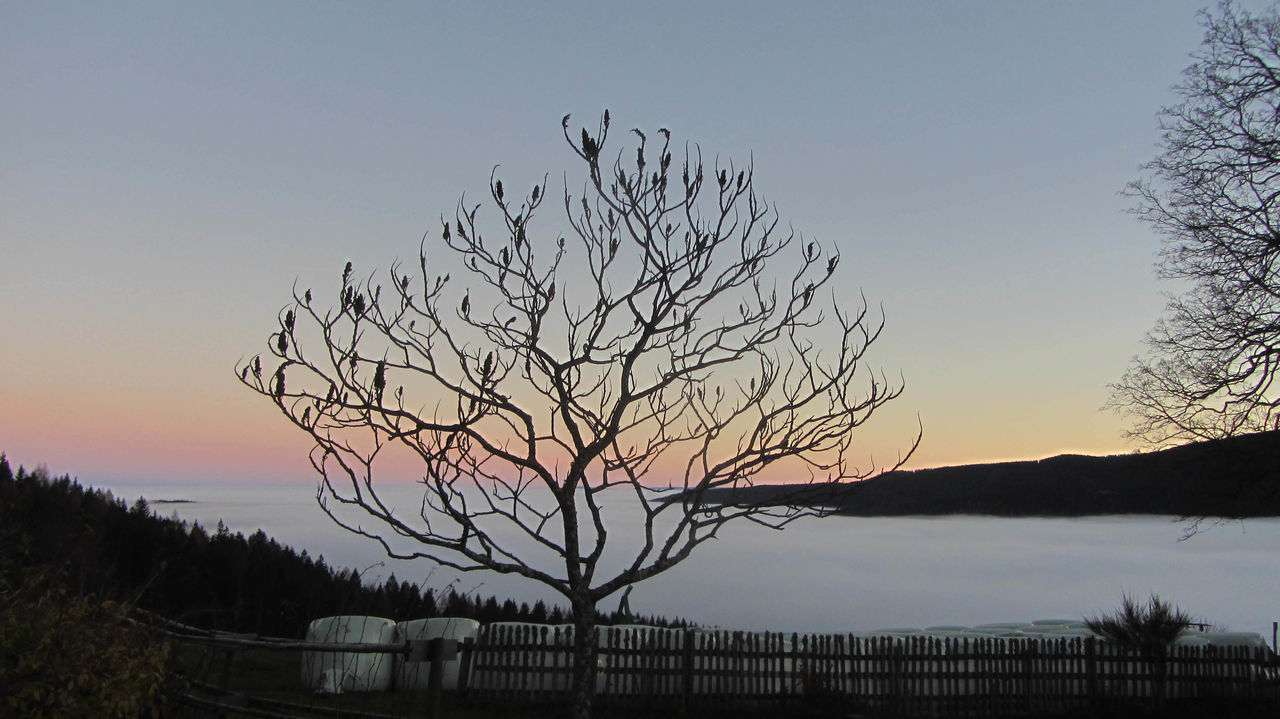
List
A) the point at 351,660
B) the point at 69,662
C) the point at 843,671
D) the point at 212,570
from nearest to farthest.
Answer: the point at 69,662 → the point at 351,660 → the point at 843,671 → the point at 212,570

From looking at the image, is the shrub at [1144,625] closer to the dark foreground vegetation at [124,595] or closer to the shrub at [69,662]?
the dark foreground vegetation at [124,595]

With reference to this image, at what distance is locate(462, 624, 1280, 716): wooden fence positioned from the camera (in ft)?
45.8

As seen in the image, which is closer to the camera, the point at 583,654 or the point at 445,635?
the point at 583,654

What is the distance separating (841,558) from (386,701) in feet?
276

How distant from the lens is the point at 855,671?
14.3m

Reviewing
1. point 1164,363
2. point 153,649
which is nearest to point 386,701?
point 153,649

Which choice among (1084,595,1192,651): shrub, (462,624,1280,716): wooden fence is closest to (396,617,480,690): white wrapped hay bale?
(462,624,1280,716): wooden fence

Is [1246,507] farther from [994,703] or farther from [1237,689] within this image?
[994,703]

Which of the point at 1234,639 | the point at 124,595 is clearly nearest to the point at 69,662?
the point at 124,595

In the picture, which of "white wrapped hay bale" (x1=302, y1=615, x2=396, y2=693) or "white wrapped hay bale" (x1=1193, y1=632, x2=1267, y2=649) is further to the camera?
"white wrapped hay bale" (x1=1193, y1=632, x2=1267, y2=649)

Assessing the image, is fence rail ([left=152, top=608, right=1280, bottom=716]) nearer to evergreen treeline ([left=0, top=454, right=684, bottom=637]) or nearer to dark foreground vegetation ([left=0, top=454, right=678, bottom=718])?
dark foreground vegetation ([left=0, top=454, right=678, bottom=718])

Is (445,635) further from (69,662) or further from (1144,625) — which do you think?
(1144,625)

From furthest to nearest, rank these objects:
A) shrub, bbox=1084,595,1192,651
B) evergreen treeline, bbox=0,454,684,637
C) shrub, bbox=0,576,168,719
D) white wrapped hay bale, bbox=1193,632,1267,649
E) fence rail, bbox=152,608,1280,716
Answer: evergreen treeline, bbox=0,454,684,637 < white wrapped hay bale, bbox=1193,632,1267,649 < shrub, bbox=1084,595,1192,651 < fence rail, bbox=152,608,1280,716 < shrub, bbox=0,576,168,719

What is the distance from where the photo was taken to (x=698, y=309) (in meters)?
7.62
